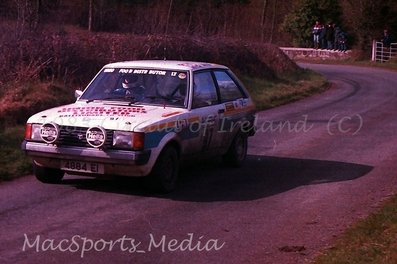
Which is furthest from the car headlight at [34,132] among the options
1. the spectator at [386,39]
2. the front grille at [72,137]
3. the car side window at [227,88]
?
the spectator at [386,39]

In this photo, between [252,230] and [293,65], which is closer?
[252,230]

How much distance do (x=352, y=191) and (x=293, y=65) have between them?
2203cm

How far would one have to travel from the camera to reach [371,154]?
12078mm

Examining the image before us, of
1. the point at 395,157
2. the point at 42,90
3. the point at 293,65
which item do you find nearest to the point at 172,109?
the point at 395,157

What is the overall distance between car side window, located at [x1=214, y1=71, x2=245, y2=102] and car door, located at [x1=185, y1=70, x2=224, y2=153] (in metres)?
0.19

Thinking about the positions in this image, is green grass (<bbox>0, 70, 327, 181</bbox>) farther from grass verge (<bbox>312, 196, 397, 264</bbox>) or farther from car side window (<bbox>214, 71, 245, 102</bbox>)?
grass verge (<bbox>312, 196, 397, 264</bbox>)

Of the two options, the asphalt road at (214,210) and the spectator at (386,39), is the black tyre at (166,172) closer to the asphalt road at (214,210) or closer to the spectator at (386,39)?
the asphalt road at (214,210)

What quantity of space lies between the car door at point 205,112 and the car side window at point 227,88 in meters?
0.19

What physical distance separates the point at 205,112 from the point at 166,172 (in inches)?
49.6

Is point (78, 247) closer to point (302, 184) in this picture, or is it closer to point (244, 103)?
point (302, 184)

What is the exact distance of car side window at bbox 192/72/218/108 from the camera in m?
9.66

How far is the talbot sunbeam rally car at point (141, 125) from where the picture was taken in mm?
8273

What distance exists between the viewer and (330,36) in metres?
52.1

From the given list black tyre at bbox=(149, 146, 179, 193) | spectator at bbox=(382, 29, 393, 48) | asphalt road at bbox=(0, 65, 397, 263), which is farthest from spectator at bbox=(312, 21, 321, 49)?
black tyre at bbox=(149, 146, 179, 193)
